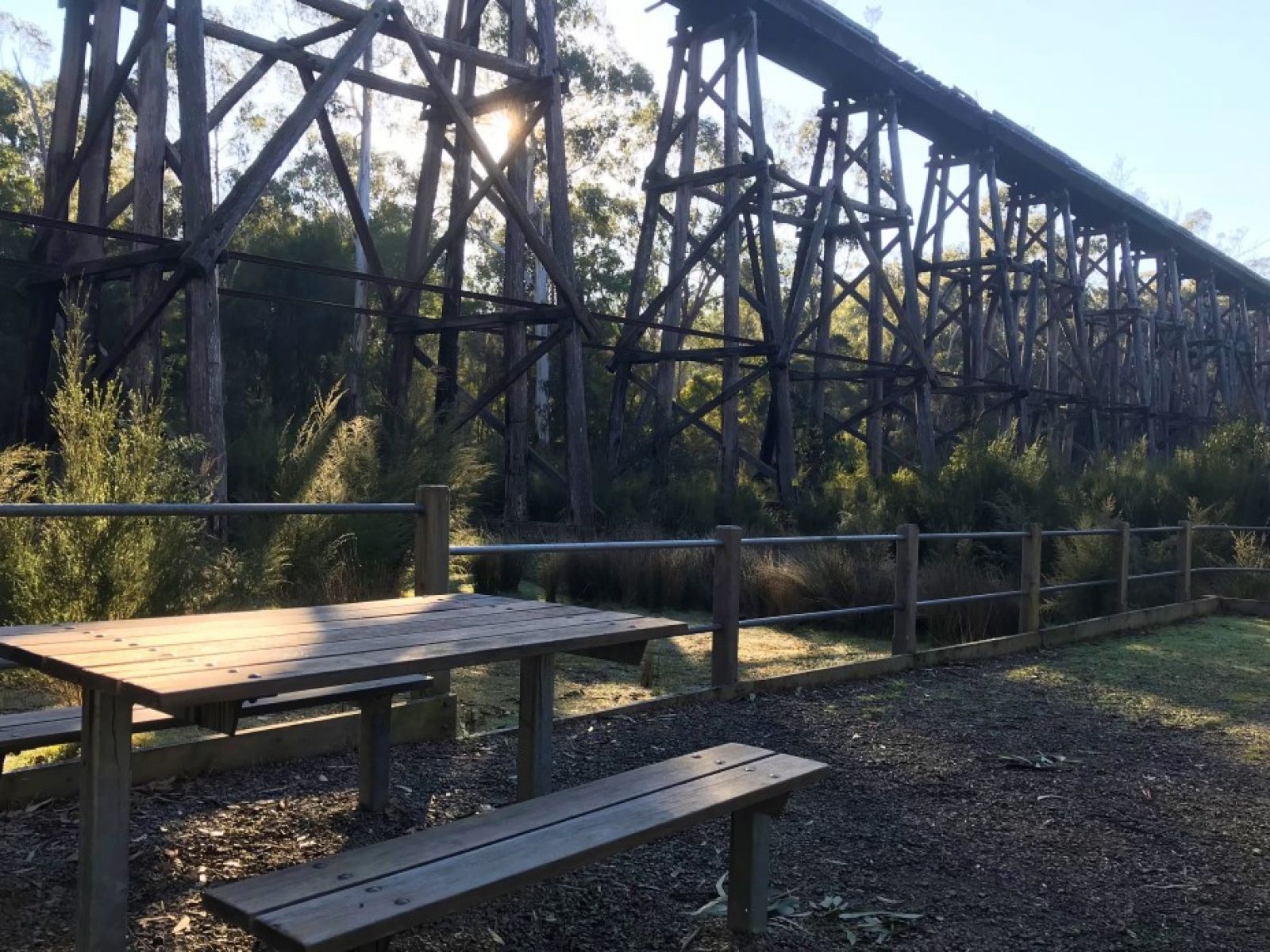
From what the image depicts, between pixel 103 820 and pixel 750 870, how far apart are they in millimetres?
1340

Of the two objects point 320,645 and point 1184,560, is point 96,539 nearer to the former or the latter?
point 320,645

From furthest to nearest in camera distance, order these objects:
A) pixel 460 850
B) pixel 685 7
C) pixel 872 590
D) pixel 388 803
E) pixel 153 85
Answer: pixel 685 7 < pixel 872 590 < pixel 153 85 < pixel 388 803 < pixel 460 850

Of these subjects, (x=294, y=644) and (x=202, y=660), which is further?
(x=294, y=644)

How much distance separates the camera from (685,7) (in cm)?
1280

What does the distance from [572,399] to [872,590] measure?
11.0 feet

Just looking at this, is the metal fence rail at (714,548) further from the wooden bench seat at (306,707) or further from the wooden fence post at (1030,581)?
the wooden bench seat at (306,707)

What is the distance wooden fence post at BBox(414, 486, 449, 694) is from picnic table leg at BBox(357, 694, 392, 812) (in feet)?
2.59

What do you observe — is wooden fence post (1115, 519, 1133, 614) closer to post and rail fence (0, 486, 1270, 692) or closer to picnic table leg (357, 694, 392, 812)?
post and rail fence (0, 486, 1270, 692)

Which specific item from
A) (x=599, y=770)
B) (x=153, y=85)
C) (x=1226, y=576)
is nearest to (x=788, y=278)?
(x=1226, y=576)

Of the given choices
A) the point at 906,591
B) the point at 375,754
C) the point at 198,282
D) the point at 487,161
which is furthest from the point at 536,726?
the point at 487,161

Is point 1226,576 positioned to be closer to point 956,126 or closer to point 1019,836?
point 1019,836

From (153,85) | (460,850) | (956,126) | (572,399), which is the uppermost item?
(956,126)

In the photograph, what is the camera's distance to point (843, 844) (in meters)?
3.27

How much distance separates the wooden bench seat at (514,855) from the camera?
170 centimetres
